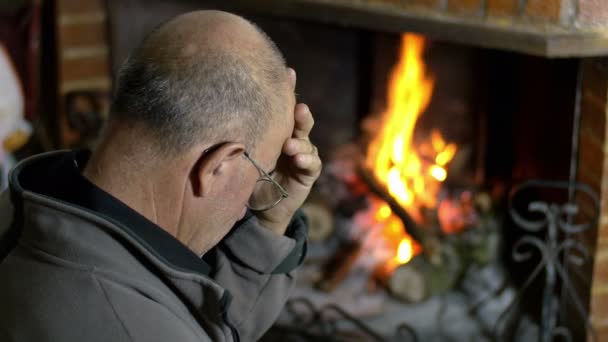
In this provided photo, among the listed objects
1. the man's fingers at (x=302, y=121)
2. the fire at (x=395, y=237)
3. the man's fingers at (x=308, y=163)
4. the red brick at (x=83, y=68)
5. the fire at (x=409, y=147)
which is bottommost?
the fire at (x=395, y=237)

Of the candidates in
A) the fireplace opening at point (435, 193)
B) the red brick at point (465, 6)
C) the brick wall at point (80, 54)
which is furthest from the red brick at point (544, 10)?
the brick wall at point (80, 54)

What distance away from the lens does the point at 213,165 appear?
1139 millimetres

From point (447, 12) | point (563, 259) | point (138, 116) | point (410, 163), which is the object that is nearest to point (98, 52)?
point (410, 163)

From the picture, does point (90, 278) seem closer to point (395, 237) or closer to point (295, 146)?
point (295, 146)

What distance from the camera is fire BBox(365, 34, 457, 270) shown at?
95.4 inches

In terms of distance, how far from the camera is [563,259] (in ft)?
6.95

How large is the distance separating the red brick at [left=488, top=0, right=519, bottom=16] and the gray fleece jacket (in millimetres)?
957

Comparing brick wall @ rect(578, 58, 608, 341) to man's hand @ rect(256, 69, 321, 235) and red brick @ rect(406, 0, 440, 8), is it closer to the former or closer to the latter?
red brick @ rect(406, 0, 440, 8)

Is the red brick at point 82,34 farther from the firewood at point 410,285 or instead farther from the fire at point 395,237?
the firewood at point 410,285

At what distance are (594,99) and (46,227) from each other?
1248mm

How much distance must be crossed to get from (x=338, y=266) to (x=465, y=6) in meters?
0.80

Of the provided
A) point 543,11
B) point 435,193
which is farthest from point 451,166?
point 543,11

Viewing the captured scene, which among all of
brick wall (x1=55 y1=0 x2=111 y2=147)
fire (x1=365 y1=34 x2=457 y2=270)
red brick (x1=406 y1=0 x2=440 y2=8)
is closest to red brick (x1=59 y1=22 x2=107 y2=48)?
brick wall (x1=55 y1=0 x2=111 y2=147)

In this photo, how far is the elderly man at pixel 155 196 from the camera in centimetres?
108
